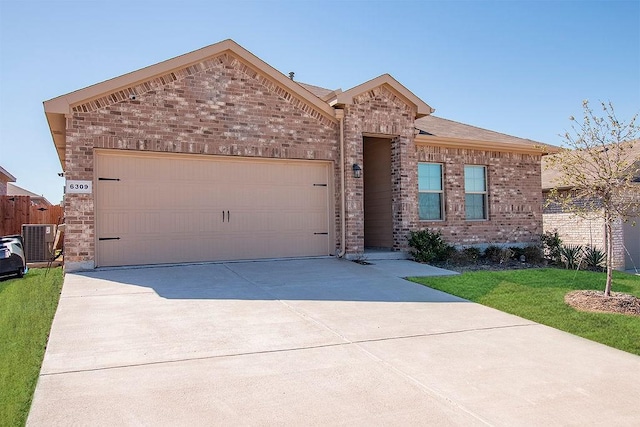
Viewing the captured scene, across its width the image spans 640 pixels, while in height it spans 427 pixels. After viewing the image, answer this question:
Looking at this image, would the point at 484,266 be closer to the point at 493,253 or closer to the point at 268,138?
the point at 493,253

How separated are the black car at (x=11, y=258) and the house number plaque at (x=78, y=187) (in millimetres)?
2350

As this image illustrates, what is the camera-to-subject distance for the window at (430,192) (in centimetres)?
1289

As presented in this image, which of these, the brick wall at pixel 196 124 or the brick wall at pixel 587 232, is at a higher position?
the brick wall at pixel 196 124

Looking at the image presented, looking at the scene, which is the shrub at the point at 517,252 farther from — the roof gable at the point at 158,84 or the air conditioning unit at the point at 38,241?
the air conditioning unit at the point at 38,241

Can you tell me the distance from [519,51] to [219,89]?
8.76 metres

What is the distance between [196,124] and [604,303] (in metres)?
8.28

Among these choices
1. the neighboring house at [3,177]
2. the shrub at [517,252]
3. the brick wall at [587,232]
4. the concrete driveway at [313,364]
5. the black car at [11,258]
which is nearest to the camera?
the concrete driveway at [313,364]

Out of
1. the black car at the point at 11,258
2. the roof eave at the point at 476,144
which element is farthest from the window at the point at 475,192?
the black car at the point at 11,258

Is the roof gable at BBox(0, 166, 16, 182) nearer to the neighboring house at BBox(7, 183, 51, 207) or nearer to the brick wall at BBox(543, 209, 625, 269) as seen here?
the neighboring house at BBox(7, 183, 51, 207)

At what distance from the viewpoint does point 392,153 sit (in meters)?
12.5

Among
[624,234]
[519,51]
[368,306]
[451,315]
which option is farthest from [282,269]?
[624,234]

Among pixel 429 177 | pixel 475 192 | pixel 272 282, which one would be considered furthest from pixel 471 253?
pixel 272 282

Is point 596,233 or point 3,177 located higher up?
point 3,177

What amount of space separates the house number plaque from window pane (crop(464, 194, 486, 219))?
969cm
